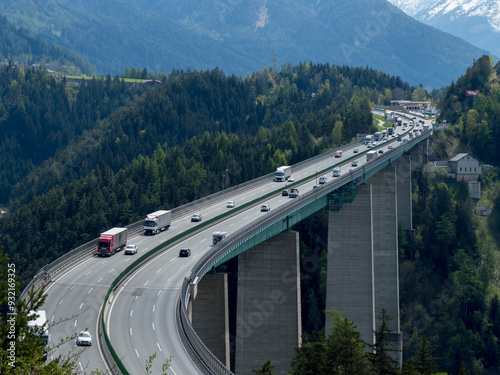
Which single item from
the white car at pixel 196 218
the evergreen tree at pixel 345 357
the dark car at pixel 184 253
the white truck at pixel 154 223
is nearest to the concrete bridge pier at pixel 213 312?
the dark car at pixel 184 253

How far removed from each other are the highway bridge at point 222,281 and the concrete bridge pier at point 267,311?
0.09m

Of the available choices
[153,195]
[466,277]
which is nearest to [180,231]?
[466,277]

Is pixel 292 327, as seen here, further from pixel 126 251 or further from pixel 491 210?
pixel 491 210

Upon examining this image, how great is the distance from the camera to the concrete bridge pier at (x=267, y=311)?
70.4m

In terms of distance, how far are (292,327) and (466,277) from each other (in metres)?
66.3

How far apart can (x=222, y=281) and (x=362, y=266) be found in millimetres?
34119

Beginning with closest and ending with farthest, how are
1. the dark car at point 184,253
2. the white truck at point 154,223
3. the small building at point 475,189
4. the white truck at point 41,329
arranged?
1. the white truck at point 41,329
2. the dark car at point 184,253
3. the white truck at point 154,223
4. the small building at point 475,189

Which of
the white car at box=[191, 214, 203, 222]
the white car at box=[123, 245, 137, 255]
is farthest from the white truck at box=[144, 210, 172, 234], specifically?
the white car at box=[123, 245, 137, 255]

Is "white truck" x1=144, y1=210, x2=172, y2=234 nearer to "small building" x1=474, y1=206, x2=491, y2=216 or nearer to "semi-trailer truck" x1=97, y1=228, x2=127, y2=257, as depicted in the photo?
"semi-trailer truck" x1=97, y1=228, x2=127, y2=257

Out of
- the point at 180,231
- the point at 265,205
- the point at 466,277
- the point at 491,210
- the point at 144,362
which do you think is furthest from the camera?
the point at 491,210

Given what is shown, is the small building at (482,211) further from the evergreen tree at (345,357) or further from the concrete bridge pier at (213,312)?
the evergreen tree at (345,357)

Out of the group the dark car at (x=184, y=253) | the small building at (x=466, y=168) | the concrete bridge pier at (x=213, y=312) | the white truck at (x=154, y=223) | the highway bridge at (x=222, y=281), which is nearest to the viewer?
the highway bridge at (x=222, y=281)

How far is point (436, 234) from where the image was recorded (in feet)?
463

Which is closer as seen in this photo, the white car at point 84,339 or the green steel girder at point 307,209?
the white car at point 84,339
